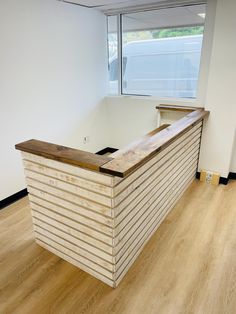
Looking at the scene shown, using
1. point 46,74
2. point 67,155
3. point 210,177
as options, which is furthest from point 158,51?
point 67,155

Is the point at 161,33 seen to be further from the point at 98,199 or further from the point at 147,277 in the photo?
the point at 147,277

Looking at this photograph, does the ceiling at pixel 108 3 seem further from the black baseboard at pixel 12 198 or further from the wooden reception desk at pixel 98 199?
the black baseboard at pixel 12 198

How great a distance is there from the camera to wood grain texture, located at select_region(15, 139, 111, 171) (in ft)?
4.54

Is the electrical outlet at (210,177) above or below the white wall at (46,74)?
below

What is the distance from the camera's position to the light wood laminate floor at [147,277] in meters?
1.55

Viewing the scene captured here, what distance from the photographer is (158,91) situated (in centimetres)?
362

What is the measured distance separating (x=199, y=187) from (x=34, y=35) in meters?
2.70

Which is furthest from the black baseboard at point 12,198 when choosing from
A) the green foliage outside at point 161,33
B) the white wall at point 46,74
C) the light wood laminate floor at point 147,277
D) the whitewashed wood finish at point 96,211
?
the green foliage outside at point 161,33

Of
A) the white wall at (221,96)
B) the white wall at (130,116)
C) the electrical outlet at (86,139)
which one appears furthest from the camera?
the electrical outlet at (86,139)

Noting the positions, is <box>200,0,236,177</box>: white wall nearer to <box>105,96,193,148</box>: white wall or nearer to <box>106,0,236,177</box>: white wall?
<box>106,0,236,177</box>: white wall

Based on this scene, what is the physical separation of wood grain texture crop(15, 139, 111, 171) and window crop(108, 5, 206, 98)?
2.41 metres

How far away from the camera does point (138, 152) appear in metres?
1.57

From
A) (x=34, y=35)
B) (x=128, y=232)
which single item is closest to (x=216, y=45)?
(x=34, y=35)

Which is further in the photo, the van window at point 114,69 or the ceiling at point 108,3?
the van window at point 114,69
